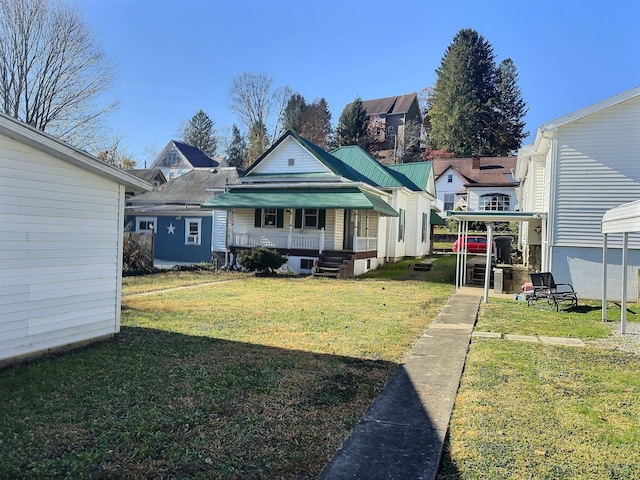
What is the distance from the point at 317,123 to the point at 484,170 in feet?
86.1

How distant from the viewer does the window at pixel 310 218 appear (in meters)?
21.4

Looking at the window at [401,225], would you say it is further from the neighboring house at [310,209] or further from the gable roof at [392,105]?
the gable roof at [392,105]

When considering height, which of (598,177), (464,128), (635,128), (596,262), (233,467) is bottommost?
(233,467)

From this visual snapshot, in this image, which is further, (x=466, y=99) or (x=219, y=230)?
(x=466, y=99)

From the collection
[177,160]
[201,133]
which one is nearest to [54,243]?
[177,160]

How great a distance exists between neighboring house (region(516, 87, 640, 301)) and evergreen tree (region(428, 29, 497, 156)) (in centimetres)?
4320

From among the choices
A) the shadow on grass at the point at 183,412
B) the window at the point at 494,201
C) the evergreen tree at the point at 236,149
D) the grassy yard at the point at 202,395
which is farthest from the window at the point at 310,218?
the evergreen tree at the point at 236,149

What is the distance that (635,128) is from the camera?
520 inches

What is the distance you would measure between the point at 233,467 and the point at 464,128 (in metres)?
57.3

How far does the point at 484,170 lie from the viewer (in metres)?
46.0

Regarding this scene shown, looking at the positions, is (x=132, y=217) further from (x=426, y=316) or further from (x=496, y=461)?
(x=496, y=461)

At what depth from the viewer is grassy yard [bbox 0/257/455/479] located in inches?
146

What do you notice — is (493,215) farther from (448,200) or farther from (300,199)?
(448,200)

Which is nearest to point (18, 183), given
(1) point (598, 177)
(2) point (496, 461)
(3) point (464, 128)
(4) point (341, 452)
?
(4) point (341, 452)
